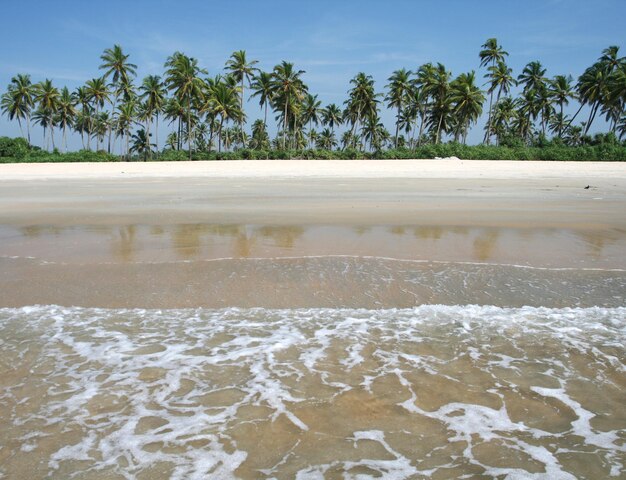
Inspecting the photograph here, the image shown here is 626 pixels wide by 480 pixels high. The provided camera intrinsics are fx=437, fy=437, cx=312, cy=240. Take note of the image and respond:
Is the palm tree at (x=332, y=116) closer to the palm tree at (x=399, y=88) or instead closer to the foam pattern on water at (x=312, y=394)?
the palm tree at (x=399, y=88)

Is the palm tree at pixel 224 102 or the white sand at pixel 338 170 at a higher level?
the palm tree at pixel 224 102

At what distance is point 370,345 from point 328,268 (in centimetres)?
224

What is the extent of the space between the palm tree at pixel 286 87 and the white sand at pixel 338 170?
23.0 m

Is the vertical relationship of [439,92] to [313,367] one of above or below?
above

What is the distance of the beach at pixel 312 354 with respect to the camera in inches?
92.0

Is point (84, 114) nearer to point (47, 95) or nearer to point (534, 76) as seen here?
point (47, 95)

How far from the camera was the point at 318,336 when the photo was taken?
3746mm

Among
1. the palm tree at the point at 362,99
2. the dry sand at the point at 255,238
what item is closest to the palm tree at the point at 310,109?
the palm tree at the point at 362,99

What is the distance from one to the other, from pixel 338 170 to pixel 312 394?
26543 millimetres

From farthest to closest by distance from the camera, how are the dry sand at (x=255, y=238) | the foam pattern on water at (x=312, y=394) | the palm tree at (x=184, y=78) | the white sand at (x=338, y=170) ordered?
the palm tree at (x=184, y=78) → the white sand at (x=338, y=170) → the dry sand at (x=255, y=238) → the foam pattern on water at (x=312, y=394)

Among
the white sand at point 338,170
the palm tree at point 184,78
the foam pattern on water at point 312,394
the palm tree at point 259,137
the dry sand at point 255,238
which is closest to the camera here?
the foam pattern on water at point 312,394

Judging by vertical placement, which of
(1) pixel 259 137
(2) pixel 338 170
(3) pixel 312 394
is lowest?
(3) pixel 312 394

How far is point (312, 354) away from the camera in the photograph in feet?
11.2

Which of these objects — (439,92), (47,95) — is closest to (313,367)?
(439,92)
